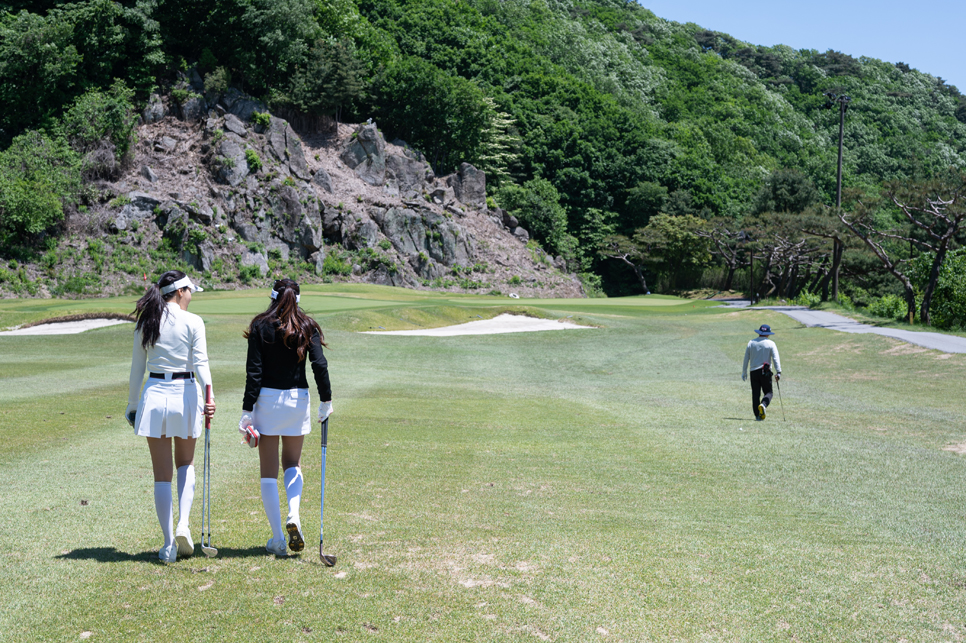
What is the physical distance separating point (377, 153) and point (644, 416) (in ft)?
216

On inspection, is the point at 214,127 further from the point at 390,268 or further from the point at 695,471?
the point at 695,471

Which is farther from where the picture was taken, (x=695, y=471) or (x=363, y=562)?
(x=695, y=471)

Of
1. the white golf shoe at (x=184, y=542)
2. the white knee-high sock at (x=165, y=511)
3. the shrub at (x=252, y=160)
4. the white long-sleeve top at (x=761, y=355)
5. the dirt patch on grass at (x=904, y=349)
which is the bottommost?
the dirt patch on grass at (x=904, y=349)

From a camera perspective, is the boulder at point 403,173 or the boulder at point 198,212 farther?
the boulder at point 403,173

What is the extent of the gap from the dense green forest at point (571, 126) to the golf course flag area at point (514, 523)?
28.0m

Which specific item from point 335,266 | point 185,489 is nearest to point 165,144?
point 335,266

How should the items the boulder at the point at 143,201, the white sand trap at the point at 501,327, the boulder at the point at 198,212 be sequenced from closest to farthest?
the white sand trap at the point at 501,327 → the boulder at the point at 143,201 → the boulder at the point at 198,212

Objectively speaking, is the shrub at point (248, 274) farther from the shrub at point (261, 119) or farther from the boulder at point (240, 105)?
the boulder at point (240, 105)

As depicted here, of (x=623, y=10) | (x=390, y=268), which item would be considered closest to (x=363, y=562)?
(x=390, y=268)

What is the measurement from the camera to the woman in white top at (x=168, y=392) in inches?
267

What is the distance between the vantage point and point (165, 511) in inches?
269

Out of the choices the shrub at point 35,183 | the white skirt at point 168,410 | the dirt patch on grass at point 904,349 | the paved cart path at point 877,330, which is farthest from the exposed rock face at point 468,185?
the white skirt at point 168,410

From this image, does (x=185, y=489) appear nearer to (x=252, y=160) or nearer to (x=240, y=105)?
(x=252, y=160)

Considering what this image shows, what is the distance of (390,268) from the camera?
6950 centimetres
